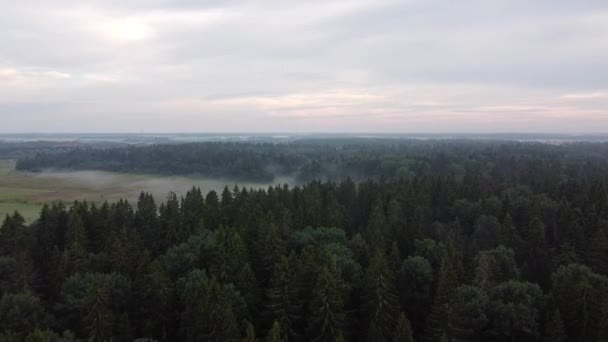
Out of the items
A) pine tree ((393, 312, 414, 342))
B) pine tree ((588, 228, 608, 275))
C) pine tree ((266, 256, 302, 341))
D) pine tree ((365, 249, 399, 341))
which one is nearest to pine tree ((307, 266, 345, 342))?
pine tree ((266, 256, 302, 341))

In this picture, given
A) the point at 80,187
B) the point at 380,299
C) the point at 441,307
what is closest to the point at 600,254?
the point at 441,307

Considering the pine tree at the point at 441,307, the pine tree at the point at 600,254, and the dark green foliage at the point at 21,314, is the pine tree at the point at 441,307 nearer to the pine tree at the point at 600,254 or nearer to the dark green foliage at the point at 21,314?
the pine tree at the point at 600,254

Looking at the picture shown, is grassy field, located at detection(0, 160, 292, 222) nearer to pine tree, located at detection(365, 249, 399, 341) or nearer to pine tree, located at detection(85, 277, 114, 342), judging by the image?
pine tree, located at detection(85, 277, 114, 342)

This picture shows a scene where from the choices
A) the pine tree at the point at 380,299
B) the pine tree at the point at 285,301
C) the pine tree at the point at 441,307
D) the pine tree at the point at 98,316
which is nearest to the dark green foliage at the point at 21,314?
the pine tree at the point at 98,316

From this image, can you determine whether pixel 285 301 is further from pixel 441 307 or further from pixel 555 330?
pixel 555 330

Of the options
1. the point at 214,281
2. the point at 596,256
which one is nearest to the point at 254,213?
the point at 214,281

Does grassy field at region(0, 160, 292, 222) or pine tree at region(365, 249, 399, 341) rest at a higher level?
pine tree at region(365, 249, 399, 341)
